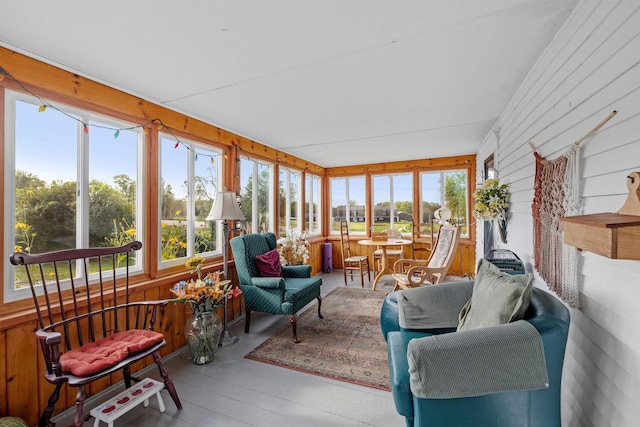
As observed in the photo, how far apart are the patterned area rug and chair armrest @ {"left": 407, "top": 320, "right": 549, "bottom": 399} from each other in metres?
1.12

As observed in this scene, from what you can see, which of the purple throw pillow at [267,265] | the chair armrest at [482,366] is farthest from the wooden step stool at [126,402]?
the chair armrest at [482,366]

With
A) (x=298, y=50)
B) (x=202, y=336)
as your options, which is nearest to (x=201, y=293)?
(x=202, y=336)

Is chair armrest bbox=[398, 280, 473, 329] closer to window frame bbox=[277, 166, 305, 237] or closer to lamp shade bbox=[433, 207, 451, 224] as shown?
Result: window frame bbox=[277, 166, 305, 237]

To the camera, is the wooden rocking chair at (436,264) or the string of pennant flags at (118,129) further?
the wooden rocking chair at (436,264)

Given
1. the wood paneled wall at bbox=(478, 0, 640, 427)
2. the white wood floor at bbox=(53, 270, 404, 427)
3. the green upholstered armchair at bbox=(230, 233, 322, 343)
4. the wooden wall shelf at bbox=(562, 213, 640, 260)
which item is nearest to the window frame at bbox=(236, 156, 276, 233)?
the green upholstered armchair at bbox=(230, 233, 322, 343)

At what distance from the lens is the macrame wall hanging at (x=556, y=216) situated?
59.2 inches

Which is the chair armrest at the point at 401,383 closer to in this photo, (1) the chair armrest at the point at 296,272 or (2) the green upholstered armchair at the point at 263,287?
(2) the green upholstered armchair at the point at 263,287

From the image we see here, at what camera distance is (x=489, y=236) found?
3738 mm

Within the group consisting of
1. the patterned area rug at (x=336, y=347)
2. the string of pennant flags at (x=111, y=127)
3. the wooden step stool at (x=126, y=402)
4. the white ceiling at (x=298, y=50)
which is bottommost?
the patterned area rug at (x=336, y=347)

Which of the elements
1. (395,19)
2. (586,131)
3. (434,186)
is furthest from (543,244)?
(434,186)

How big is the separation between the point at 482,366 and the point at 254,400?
159 cm

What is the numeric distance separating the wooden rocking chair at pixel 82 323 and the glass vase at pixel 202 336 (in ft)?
1.43

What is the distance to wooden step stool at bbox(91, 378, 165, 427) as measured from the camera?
5.60 feet

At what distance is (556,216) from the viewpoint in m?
1.70
